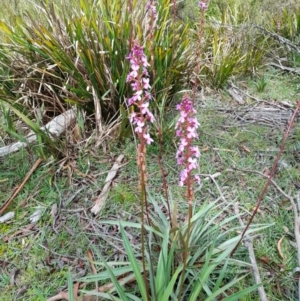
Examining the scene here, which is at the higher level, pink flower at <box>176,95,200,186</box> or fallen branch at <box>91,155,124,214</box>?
pink flower at <box>176,95,200,186</box>

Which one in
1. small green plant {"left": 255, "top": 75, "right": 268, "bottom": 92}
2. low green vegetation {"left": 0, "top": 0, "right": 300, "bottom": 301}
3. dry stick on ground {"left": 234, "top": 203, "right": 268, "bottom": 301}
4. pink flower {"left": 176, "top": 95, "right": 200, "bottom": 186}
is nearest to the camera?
pink flower {"left": 176, "top": 95, "right": 200, "bottom": 186}

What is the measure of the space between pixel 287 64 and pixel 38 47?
154 inches

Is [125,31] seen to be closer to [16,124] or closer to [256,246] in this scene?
[16,124]

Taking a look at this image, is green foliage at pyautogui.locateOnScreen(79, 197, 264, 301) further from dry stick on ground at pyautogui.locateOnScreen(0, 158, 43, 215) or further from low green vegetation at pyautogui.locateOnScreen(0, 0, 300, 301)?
dry stick on ground at pyautogui.locateOnScreen(0, 158, 43, 215)

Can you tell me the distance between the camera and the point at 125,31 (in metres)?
3.30

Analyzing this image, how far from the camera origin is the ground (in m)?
2.17

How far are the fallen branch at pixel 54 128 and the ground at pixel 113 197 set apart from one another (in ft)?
0.27

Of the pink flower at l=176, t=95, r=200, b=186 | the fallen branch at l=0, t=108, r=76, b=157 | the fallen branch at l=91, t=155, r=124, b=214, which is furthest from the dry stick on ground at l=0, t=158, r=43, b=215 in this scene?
the pink flower at l=176, t=95, r=200, b=186

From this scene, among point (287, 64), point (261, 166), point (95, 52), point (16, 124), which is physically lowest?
point (287, 64)


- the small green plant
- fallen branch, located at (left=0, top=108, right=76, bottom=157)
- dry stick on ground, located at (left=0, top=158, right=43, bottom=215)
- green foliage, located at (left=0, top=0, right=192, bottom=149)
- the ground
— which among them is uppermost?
green foliage, located at (left=0, top=0, right=192, bottom=149)

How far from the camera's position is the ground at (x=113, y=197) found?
217 cm

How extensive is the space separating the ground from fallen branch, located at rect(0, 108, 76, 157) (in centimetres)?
8

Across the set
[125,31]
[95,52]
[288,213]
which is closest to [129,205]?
[288,213]

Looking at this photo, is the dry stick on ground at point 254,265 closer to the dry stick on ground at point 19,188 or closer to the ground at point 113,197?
the ground at point 113,197
